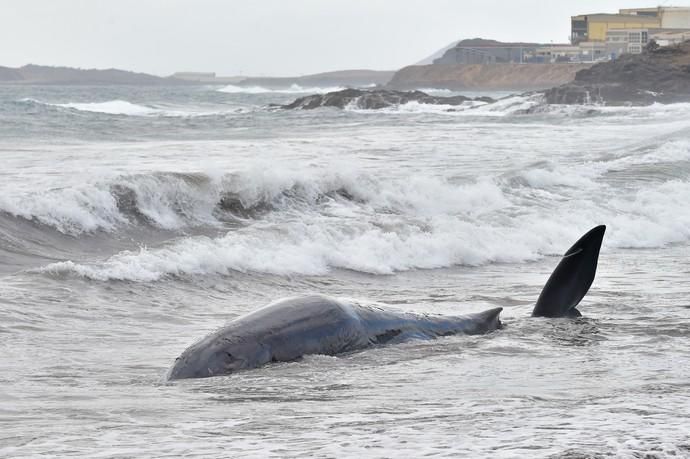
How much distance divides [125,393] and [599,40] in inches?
6026

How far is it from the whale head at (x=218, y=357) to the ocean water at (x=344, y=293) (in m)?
0.11

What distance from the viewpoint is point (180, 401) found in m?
5.93

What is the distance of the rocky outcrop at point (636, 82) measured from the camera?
7200 centimetres

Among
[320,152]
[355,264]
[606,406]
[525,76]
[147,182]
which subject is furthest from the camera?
[525,76]

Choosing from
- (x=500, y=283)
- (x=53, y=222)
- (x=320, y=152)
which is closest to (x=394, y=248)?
(x=500, y=283)

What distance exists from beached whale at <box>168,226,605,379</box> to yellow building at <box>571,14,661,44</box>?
5518 inches

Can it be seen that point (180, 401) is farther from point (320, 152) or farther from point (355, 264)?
point (320, 152)

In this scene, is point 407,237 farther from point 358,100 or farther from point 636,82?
point 636,82

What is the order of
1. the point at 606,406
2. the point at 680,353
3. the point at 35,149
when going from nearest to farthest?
the point at 606,406 < the point at 680,353 < the point at 35,149

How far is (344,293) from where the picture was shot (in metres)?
11.3

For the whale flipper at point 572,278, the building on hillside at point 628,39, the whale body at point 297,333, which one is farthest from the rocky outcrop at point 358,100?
the building on hillside at point 628,39

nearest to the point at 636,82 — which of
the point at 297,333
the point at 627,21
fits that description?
the point at 627,21

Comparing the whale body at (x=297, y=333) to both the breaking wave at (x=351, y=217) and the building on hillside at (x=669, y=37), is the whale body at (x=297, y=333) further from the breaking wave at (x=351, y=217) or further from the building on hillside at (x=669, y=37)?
the building on hillside at (x=669, y=37)

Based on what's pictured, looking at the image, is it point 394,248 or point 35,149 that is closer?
point 394,248
